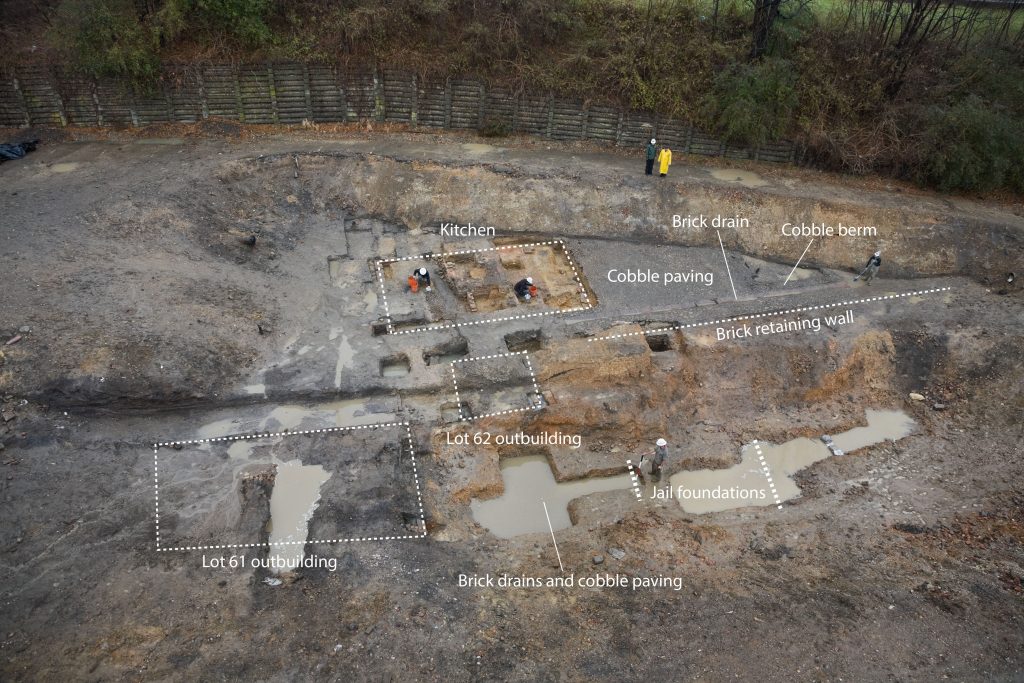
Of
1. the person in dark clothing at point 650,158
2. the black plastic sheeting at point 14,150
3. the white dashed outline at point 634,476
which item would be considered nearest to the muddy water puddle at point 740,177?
the person in dark clothing at point 650,158

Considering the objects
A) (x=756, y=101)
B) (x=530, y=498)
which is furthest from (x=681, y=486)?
(x=756, y=101)

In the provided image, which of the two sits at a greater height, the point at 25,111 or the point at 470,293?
the point at 25,111

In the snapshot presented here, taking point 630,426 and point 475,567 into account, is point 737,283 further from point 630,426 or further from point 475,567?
point 475,567

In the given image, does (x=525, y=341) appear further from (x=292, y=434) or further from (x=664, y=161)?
(x=664, y=161)

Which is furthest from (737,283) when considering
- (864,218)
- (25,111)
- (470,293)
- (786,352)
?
(25,111)

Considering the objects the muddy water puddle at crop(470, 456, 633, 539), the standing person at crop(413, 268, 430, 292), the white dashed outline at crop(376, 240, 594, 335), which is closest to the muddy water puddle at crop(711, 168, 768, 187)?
the white dashed outline at crop(376, 240, 594, 335)

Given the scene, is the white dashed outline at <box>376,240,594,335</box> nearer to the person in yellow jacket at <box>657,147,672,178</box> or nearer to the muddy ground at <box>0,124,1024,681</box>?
the muddy ground at <box>0,124,1024,681</box>
